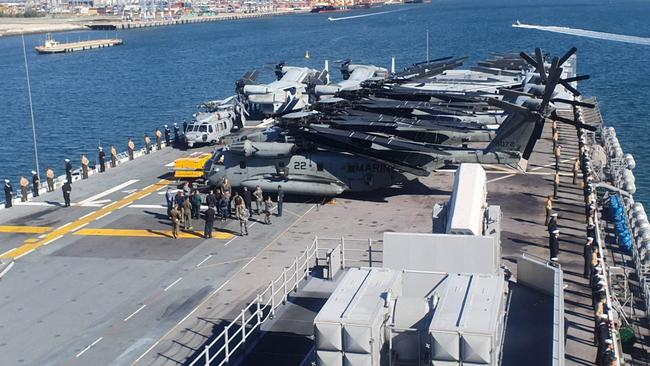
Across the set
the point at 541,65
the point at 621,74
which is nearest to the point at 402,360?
the point at 541,65

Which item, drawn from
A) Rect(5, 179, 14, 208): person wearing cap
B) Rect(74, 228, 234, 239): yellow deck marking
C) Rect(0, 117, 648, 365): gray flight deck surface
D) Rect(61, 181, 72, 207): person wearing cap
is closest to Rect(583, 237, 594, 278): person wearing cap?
Rect(0, 117, 648, 365): gray flight deck surface

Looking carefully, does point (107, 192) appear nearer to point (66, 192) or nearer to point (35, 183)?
point (66, 192)

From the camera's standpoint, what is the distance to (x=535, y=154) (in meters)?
43.8

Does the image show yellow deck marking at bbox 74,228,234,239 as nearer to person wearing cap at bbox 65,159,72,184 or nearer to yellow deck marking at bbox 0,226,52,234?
yellow deck marking at bbox 0,226,52,234

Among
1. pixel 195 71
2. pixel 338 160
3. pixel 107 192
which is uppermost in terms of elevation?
pixel 338 160

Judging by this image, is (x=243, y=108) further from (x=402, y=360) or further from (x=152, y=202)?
(x=402, y=360)

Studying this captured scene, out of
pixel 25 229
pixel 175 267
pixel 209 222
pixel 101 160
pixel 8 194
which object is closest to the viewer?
pixel 175 267

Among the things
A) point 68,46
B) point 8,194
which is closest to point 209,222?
point 8,194

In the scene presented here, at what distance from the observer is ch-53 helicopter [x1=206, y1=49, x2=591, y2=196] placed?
113ft

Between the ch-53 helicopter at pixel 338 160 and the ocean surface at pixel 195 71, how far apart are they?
18077 mm

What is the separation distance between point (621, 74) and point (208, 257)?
83.1 m

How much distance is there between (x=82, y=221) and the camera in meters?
33.6

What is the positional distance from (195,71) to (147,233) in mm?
90212

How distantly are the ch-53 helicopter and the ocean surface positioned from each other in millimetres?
18077
